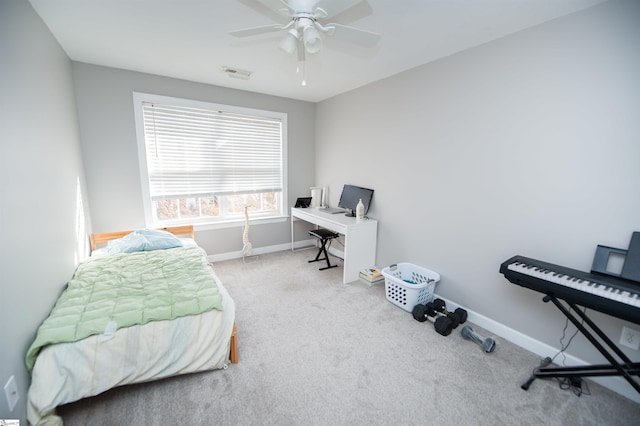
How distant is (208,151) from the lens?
345 cm

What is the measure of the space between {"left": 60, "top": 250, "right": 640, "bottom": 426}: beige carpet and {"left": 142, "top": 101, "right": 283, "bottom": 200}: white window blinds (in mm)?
1998

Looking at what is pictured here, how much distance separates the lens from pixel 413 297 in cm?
246

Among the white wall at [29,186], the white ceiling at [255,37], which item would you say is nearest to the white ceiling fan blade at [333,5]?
the white ceiling at [255,37]

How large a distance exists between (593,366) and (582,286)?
22.1 inches

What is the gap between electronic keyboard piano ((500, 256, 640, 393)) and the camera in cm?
130

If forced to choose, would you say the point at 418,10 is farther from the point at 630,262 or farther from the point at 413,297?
the point at 413,297

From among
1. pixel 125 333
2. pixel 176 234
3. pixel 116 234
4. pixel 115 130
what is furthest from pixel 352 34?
pixel 116 234

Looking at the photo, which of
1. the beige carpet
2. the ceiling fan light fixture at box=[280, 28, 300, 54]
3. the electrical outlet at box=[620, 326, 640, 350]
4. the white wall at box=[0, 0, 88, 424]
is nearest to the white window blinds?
the white wall at box=[0, 0, 88, 424]

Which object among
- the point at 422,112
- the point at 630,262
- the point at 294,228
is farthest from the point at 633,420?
the point at 294,228

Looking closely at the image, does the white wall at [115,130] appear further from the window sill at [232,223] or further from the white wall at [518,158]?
the white wall at [518,158]

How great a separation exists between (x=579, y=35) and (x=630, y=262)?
4.72 feet

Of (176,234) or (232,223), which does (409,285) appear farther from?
(176,234)

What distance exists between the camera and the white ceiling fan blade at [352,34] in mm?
1518

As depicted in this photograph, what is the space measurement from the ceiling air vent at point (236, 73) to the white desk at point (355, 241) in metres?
1.92
